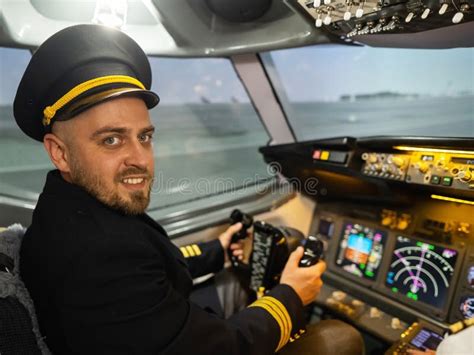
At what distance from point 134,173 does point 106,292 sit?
35 centimetres

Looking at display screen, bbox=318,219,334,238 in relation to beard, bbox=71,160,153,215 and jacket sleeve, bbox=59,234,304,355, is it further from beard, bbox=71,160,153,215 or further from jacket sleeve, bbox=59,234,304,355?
beard, bbox=71,160,153,215

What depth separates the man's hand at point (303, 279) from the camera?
1.27 metres

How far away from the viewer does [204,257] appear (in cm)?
177

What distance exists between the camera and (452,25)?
1252 millimetres

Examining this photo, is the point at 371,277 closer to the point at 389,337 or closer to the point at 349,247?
the point at 349,247

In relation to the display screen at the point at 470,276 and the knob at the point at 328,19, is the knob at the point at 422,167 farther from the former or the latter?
the knob at the point at 328,19

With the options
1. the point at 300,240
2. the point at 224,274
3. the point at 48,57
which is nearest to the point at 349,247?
the point at 300,240

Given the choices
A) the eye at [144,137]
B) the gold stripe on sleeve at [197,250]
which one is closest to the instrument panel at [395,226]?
the gold stripe on sleeve at [197,250]

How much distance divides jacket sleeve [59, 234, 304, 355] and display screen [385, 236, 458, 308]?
1253 millimetres

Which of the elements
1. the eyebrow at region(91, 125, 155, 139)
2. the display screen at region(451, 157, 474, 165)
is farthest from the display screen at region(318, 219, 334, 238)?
the eyebrow at region(91, 125, 155, 139)

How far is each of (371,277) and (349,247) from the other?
0.22m

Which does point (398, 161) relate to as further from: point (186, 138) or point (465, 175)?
point (186, 138)

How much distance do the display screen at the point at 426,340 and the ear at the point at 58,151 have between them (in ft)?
4.97

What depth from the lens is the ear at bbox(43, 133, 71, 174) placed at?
3.27 feet
